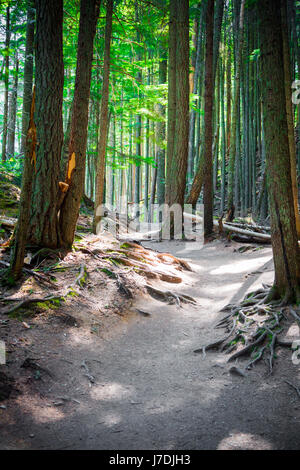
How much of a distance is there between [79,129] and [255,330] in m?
4.00

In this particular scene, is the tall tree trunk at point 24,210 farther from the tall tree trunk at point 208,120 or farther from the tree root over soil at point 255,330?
the tall tree trunk at point 208,120

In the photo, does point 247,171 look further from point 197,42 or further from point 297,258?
point 297,258

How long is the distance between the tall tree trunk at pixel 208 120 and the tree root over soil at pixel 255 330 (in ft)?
19.8

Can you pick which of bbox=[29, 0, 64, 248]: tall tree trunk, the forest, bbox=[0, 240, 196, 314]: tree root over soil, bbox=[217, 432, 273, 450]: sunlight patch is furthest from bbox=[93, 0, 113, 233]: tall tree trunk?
bbox=[217, 432, 273, 450]: sunlight patch

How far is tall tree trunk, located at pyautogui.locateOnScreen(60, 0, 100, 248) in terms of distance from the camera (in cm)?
523

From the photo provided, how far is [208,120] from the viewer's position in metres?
9.85

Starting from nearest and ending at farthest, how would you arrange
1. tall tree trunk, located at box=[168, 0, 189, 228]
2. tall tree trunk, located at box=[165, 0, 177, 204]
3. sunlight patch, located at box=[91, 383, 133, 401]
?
sunlight patch, located at box=[91, 383, 133, 401] < tall tree trunk, located at box=[168, 0, 189, 228] < tall tree trunk, located at box=[165, 0, 177, 204]

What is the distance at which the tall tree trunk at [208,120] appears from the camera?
931cm

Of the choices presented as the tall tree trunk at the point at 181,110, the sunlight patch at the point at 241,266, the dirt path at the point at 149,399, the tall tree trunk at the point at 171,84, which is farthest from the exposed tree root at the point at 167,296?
the tall tree trunk at the point at 171,84

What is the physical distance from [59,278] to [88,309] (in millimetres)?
650

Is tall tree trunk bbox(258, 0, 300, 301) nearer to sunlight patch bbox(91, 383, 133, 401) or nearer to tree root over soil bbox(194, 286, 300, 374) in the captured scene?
tree root over soil bbox(194, 286, 300, 374)

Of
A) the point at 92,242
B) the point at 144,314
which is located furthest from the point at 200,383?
the point at 92,242

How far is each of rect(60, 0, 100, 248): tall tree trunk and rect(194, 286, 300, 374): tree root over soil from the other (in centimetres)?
268

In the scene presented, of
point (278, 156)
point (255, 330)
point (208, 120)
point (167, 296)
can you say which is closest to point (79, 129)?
point (167, 296)
